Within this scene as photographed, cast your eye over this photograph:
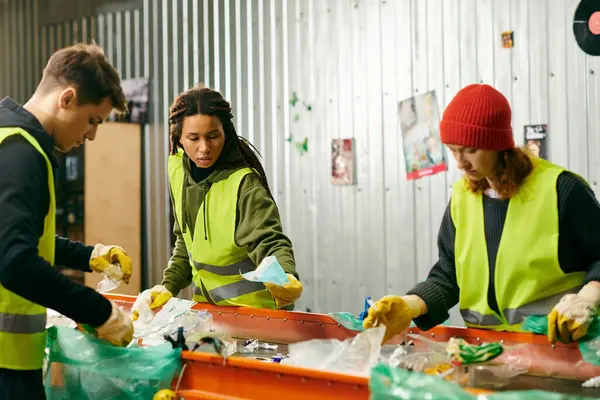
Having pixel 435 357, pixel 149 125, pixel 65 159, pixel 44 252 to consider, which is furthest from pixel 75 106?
pixel 65 159

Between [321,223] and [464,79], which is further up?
[464,79]

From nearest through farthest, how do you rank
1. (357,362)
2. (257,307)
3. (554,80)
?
(357,362)
(257,307)
(554,80)

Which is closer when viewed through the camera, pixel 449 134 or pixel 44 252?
pixel 44 252

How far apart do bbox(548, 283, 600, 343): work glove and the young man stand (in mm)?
1069

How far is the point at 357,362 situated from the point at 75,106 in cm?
98

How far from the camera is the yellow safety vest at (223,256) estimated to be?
8.22ft

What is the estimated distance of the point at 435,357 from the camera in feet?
5.87

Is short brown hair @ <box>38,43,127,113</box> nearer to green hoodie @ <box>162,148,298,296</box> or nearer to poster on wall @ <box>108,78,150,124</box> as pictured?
green hoodie @ <box>162,148,298,296</box>

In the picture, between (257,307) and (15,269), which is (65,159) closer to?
(257,307)

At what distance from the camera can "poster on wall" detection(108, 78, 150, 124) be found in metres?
5.36

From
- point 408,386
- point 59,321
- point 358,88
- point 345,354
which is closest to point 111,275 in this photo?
point 59,321

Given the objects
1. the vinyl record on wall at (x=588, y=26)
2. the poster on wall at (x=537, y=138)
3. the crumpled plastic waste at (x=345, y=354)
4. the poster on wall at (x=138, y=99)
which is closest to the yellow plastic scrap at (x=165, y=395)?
the crumpled plastic waste at (x=345, y=354)

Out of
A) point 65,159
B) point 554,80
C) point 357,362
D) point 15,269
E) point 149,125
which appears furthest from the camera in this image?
point 65,159

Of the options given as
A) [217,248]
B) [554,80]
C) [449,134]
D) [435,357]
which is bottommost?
[435,357]
